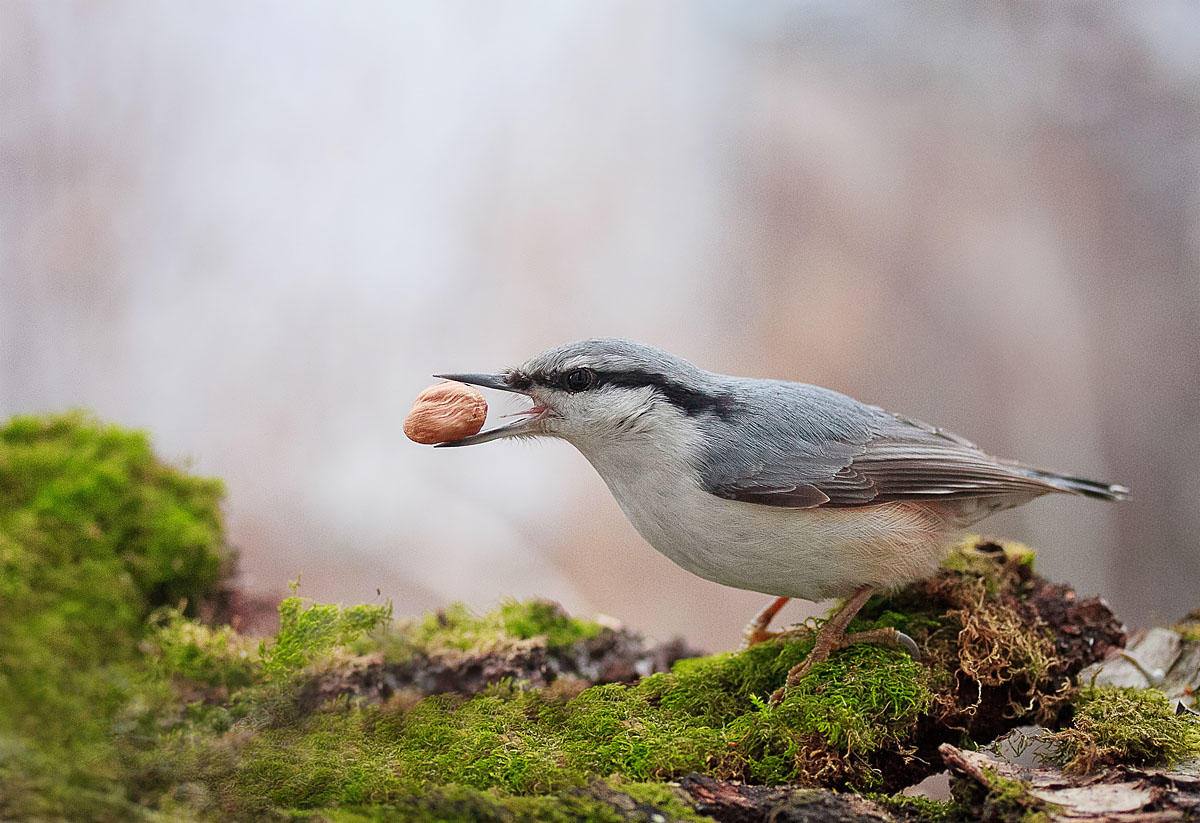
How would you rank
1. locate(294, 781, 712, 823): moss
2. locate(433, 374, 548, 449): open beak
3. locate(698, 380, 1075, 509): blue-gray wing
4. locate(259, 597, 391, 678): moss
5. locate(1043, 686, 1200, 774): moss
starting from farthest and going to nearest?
locate(433, 374, 548, 449): open beak, locate(698, 380, 1075, 509): blue-gray wing, locate(259, 597, 391, 678): moss, locate(1043, 686, 1200, 774): moss, locate(294, 781, 712, 823): moss

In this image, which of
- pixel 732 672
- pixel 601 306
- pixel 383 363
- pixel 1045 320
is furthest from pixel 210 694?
pixel 1045 320

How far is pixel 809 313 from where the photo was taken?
5969 mm

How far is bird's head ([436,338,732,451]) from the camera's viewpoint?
7.96 feet

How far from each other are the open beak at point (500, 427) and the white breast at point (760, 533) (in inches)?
8.6

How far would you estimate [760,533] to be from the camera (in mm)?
2289

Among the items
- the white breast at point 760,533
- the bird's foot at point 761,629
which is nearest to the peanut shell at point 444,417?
the white breast at point 760,533

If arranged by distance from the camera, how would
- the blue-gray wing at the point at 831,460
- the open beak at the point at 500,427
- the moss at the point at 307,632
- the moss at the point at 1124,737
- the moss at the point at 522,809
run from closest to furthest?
1. the moss at the point at 522,809
2. the moss at the point at 1124,737
3. the moss at the point at 307,632
4. the blue-gray wing at the point at 831,460
5. the open beak at the point at 500,427

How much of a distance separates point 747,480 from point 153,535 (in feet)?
7.05

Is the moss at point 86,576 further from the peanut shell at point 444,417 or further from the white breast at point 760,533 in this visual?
the white breast at point 760,533

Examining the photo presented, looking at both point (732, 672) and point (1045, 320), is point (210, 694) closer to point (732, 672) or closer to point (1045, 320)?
point (732, 672)

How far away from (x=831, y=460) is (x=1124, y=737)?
94 cm

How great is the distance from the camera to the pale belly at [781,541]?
2297 millimetres

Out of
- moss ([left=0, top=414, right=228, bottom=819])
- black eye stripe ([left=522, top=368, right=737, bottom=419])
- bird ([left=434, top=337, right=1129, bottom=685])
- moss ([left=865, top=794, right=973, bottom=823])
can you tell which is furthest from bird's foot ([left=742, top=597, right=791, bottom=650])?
moss ([left=0, top=414, right=228, bottom=819])

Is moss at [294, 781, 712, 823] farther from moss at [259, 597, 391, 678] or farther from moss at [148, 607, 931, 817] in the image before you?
moss at [259, 597, 391, 678]
